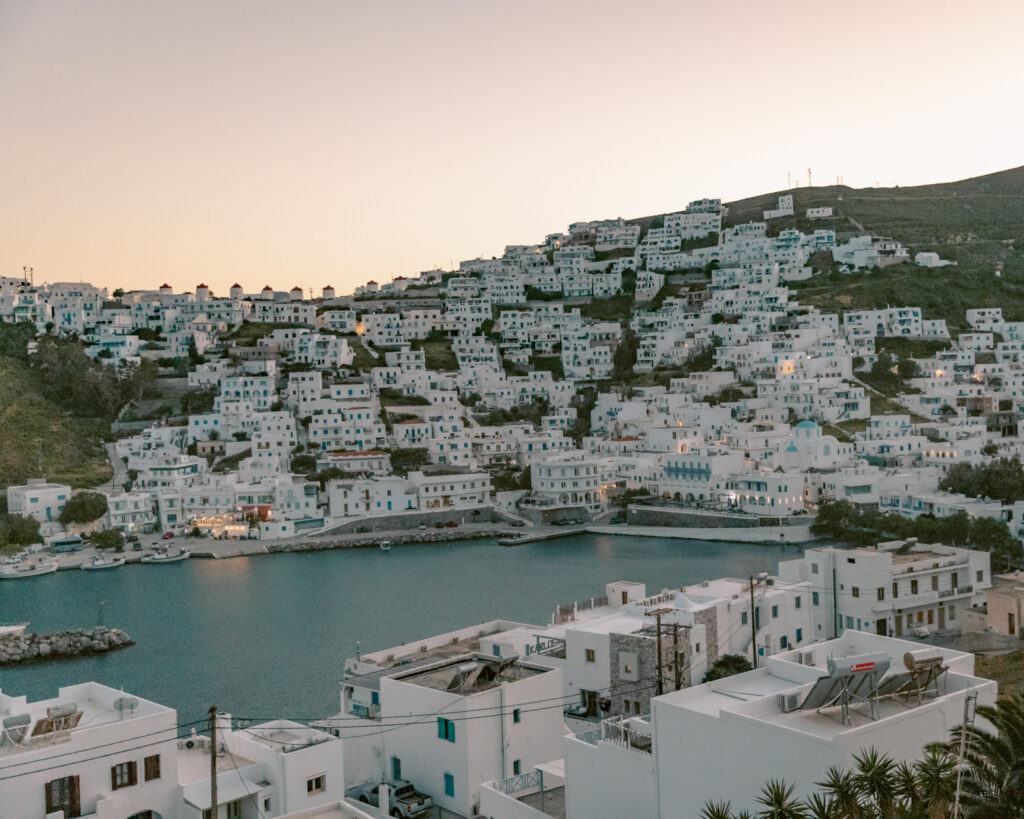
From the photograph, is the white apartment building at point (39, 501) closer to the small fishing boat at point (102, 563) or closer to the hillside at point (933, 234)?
the small fishing boat at point (102, 563)

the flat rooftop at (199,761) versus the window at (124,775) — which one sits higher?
the window at (124,775)

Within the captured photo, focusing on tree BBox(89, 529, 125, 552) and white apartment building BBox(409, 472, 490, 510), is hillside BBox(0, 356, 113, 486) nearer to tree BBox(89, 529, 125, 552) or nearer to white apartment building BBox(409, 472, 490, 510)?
tree BBox(89, 529, 125, 552)

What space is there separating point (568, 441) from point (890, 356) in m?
12.6

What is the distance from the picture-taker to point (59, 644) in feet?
65.2

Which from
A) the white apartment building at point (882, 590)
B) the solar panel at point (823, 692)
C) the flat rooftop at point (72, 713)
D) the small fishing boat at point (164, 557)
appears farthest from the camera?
the small fishing boat at point (164, 557)

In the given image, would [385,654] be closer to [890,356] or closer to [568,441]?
→ [568,441]

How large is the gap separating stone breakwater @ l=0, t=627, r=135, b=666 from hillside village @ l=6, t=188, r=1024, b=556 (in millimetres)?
11744

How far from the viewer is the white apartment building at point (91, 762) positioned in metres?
7.49

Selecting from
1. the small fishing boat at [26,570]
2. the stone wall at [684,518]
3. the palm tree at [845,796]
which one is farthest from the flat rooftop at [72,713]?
the stone wall at [684,518]

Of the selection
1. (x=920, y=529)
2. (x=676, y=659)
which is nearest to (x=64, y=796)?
(x=676, y=659)

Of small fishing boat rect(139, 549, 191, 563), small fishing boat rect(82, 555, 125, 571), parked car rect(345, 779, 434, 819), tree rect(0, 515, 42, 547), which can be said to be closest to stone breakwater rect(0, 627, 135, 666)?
small fishing boat rect(82, 555, 125, 571)

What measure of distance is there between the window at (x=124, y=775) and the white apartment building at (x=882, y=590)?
10.6 metres

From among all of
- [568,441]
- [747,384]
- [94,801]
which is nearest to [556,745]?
[94,801]

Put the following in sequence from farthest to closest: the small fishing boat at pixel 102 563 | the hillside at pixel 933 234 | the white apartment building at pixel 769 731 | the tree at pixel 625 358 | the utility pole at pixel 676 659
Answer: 1. the hillside at pixel 933 234
2. the tree at pixel 625 358
3. the small fishing boat at pixel 102 563
4. the utility pole at pixel 676 659
5. the white apartment building at pixel 769 731
